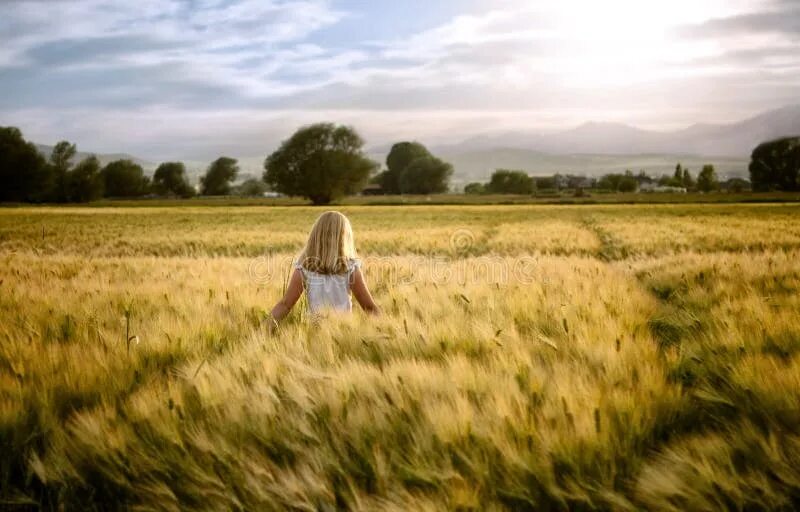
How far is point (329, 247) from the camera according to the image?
4.57 m

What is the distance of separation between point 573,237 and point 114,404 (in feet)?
50.9

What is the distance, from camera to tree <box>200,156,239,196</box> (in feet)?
386

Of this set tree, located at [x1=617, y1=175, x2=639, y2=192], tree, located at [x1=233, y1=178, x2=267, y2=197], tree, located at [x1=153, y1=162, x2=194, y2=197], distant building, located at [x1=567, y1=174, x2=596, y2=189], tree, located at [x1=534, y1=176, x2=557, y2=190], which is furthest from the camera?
tree, located at [x1=233, y1=178, x2=267, y2=197]

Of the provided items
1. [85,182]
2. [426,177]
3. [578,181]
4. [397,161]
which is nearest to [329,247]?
[85,182]

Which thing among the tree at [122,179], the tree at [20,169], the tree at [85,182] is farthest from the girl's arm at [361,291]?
the tree at [122,179]

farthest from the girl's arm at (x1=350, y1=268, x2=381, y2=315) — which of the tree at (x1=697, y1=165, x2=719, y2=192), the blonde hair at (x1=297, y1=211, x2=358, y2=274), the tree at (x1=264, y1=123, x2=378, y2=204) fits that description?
the tree at (x1=697, y1=165, x2=719, y2=192)

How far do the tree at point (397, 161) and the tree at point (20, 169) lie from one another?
70443 millimetres

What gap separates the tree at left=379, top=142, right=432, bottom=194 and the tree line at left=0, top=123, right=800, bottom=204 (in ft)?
0.81

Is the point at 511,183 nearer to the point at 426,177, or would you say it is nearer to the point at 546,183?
the point at 426,177

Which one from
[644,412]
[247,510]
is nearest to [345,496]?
[247,510]

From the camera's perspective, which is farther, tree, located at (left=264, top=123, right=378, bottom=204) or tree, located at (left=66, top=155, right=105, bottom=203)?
tree, located at (left=66, top=155, right=105, bottom=203)

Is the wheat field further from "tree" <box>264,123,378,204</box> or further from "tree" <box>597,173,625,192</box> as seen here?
"tree" <box>597,173,625,192</box>

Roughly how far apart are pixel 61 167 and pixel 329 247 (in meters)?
98.7

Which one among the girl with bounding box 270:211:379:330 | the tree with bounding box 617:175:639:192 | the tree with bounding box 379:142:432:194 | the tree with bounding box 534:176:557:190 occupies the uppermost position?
the tree with bounding box 379:142:432:194
